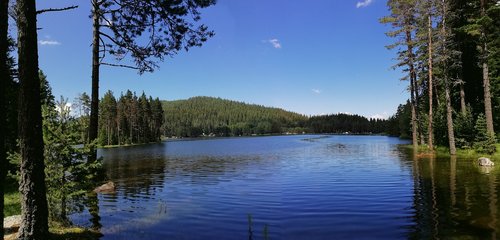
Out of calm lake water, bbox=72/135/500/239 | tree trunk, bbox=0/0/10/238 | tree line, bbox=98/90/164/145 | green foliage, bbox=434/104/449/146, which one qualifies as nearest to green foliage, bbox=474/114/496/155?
green foliage, bbox=434/104/449/146

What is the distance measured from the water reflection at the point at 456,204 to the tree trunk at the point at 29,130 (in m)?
9.53

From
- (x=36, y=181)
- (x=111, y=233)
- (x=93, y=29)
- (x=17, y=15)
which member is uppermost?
(x=93, y=29)

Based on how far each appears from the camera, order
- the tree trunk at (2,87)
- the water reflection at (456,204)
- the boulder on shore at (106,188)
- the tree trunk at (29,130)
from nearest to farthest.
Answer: the tree trunk at (2,87) < the tree trunk at (29,130) < the water reflection at (456,204) < the boulder on shore at (106,188)

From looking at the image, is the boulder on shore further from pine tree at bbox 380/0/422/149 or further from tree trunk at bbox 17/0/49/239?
pine tree at bbox 380/0/422/149

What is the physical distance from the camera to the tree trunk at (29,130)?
337 inches

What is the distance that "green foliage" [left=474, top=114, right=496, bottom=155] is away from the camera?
30.0m

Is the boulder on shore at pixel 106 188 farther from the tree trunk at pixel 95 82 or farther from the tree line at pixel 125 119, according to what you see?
the tree line at pixel 125 119

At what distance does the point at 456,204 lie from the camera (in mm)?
13352

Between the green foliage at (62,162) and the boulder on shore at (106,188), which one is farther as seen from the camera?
the boulder on shore at (106,188)

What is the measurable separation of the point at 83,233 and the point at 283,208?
284 inches

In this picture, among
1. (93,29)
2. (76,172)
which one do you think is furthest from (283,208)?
(93,29)

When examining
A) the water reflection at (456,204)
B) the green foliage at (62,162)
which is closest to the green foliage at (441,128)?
the water reflection at (456,204)

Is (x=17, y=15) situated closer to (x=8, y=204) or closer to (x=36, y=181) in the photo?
(x=36, y=181)

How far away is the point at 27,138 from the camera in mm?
8562
